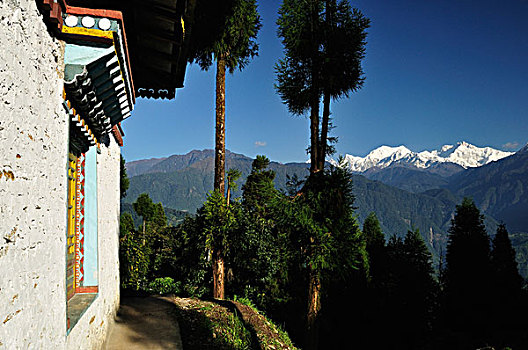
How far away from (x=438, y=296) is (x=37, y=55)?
35834mm

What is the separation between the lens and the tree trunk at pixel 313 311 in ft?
35.8

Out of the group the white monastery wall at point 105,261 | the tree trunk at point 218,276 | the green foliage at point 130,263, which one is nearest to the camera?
the white monastery wall at point 105,261

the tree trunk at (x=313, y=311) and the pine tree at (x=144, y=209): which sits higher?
the pine tree at (x=144, y=209)

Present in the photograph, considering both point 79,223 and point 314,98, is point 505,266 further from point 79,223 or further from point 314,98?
point 79,223

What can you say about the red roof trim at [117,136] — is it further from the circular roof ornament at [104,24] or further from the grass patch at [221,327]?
the grass patch at [221,327]

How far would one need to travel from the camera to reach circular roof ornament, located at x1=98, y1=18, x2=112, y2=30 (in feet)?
10.8

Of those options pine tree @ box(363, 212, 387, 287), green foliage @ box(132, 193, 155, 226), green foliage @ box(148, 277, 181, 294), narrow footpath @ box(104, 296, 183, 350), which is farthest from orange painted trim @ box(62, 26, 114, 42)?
green foliage @ box(132, 193, 155, 226)

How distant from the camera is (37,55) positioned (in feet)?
8.82

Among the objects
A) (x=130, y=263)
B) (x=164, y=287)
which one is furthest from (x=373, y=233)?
(x=130, y=263)

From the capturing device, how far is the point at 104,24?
130 inches

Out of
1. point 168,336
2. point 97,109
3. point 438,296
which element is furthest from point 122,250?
point 438,296

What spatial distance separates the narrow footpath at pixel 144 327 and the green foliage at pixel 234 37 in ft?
26.0

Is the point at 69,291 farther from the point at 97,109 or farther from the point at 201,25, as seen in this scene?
the point at 201,25

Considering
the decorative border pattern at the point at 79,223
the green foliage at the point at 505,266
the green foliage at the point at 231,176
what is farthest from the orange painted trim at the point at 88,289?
the green foliage at the point at 505,266
